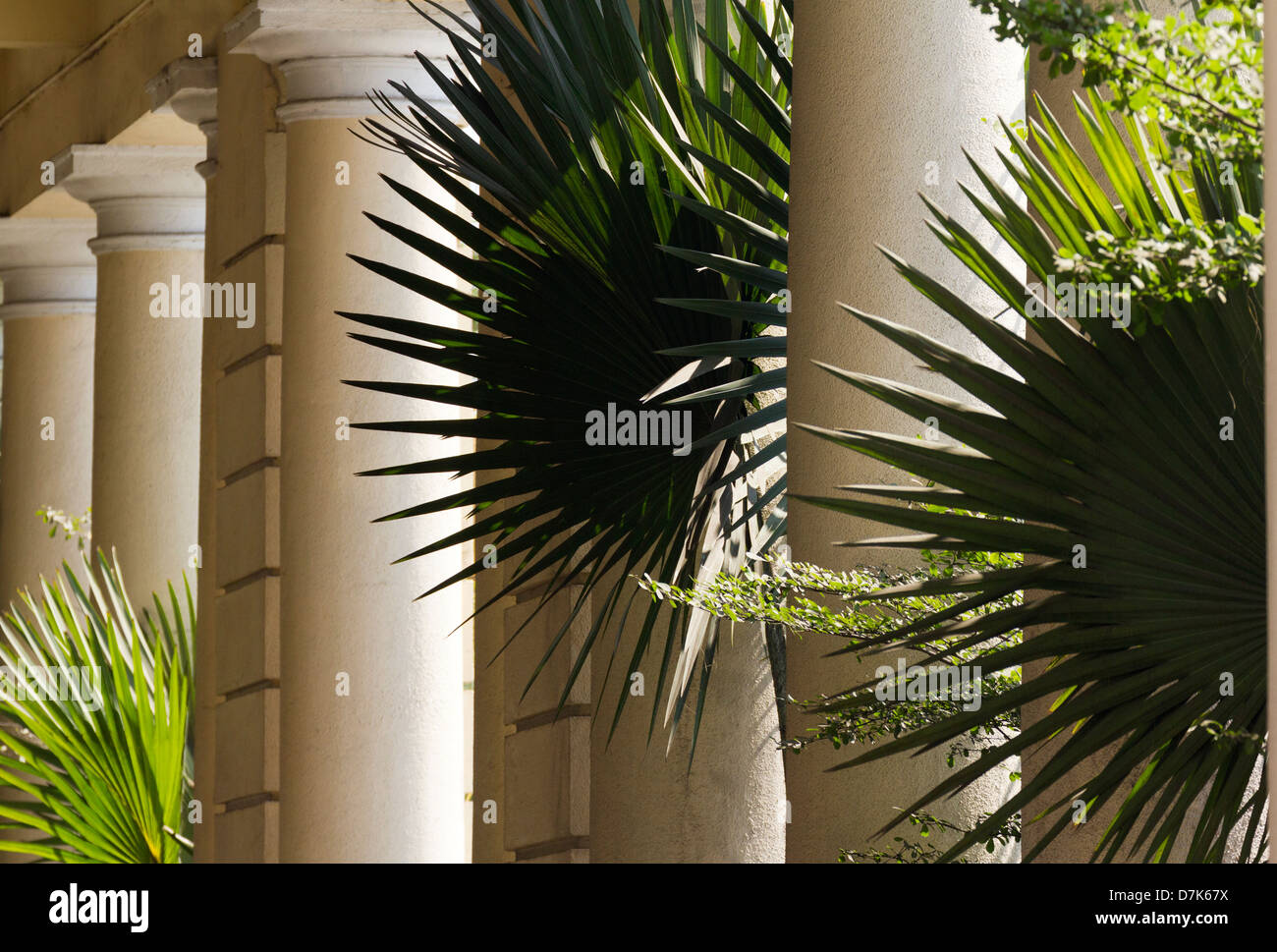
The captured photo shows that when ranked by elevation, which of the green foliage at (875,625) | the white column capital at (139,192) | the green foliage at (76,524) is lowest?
the green foliage at (875,625)

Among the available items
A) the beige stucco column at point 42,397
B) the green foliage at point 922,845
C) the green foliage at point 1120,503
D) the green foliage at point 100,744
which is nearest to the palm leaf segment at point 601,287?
the green foliage at point 922,845

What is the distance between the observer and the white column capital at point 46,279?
611 inches

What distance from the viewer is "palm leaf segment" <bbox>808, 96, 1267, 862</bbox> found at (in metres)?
3.56

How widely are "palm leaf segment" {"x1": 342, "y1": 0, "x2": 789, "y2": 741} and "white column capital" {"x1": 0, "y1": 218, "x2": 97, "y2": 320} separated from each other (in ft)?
32.8

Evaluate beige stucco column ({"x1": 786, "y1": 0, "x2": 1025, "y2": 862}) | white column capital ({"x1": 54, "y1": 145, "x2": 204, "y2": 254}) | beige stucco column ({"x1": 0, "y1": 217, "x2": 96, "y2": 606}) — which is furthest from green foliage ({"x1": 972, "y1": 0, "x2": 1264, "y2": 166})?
beige stucco column ({"x1": 0, "y1": 217, "x2": 96, "y2": 606})

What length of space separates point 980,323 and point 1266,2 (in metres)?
1.29

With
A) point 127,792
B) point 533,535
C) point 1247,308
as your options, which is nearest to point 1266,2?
point 1247,308

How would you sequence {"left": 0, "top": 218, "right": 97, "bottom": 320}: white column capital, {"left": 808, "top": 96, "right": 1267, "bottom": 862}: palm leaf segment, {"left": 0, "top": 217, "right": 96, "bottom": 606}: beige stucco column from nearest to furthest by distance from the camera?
1. {"left": 808, "top": 96, "right": 1267, "bottom": 862}: palm leaf segment
2. {"left": 0, "top": 217, "right": 96, "bottom": 606}: beige stucco column
3. {"left": 0, "top": 218, "right": 97, "bottom": 320}: white column capital

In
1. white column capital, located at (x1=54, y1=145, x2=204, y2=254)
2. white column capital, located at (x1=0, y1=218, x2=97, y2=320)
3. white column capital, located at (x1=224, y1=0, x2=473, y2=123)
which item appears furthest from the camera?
white column capital, located at (x1=0, y1=218, x2=97, y2=320)

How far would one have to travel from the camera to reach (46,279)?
51.4 ft

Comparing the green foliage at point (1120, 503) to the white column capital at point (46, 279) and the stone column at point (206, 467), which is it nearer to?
the stone column at point (206, 467)

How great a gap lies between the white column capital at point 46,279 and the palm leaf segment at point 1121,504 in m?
12.6

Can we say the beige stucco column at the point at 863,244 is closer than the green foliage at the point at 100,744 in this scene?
Yes

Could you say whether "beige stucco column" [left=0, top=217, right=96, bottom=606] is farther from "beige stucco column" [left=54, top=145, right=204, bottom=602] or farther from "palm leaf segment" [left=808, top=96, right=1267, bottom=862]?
"palm leaf segment" [left=808, top=96, right=1267, bottom=862]
